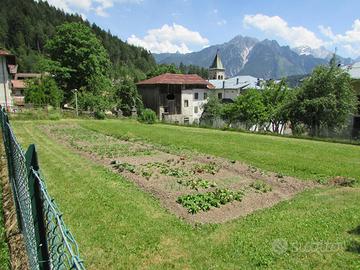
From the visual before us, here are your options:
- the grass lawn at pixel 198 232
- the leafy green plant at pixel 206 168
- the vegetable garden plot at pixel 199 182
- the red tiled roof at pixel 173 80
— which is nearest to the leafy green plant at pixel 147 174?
the vegetable garden plot at pixel 199 182

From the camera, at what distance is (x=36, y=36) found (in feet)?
356

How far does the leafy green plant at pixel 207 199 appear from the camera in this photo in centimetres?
699

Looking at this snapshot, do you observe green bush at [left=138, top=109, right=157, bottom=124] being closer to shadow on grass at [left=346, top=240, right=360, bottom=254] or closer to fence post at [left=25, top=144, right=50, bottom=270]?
shadow on grass at [left=346, top=240, right=360, bottom=254]

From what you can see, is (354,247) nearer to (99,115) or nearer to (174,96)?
(99,115)

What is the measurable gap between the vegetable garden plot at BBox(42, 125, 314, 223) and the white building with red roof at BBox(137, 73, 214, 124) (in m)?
30.4

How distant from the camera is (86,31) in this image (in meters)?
42.1

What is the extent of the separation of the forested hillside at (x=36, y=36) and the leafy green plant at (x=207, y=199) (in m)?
86.6

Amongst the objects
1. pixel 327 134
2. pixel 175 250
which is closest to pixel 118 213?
pixel 175 250

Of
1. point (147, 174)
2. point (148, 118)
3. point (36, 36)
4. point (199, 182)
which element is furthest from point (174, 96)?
point (36, 36)

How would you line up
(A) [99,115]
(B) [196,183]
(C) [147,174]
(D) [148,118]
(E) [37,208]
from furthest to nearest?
(A) [99,115] → (D) [148,118] → (C) [147,174] → (B) [196,183] → (E) [37,208]

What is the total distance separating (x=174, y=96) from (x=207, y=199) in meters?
38.7

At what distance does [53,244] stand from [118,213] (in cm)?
430

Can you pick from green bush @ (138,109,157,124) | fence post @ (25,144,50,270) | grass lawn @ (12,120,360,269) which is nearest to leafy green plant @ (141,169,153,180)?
Result: grass lawn @ (12,120,360,269)

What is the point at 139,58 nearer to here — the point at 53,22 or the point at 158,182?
the point at 53,22
